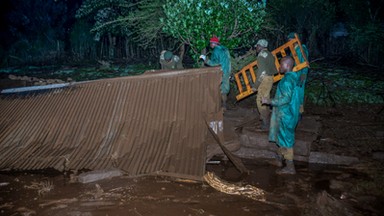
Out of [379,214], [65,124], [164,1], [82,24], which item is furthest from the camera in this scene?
[82,24]

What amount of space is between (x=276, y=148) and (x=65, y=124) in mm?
4140

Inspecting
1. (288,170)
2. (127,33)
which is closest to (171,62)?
(288,170)

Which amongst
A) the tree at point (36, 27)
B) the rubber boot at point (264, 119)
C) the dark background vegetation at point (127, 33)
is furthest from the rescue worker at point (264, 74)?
the tree at point (36, 27)

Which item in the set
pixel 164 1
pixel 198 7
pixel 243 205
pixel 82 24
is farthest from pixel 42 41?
pixel 243 205

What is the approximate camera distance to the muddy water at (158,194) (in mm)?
3951

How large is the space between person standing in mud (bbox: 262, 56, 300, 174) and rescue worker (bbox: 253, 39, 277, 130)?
141cm

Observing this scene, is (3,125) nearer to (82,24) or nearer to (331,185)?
(331,185)

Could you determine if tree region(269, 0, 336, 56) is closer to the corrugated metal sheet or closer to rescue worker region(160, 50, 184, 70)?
rescue worker region(160, 50, 184, 70)

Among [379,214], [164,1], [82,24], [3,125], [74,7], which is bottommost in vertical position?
[379,214]

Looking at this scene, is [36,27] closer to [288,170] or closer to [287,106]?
[287,106]

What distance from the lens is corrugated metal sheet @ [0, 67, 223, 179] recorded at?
496cm

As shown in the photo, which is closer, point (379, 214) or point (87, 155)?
point (379, 214)

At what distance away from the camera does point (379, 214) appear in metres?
3.90

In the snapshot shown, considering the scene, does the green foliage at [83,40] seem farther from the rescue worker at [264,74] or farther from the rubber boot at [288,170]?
the rubber boot at [288,170]
